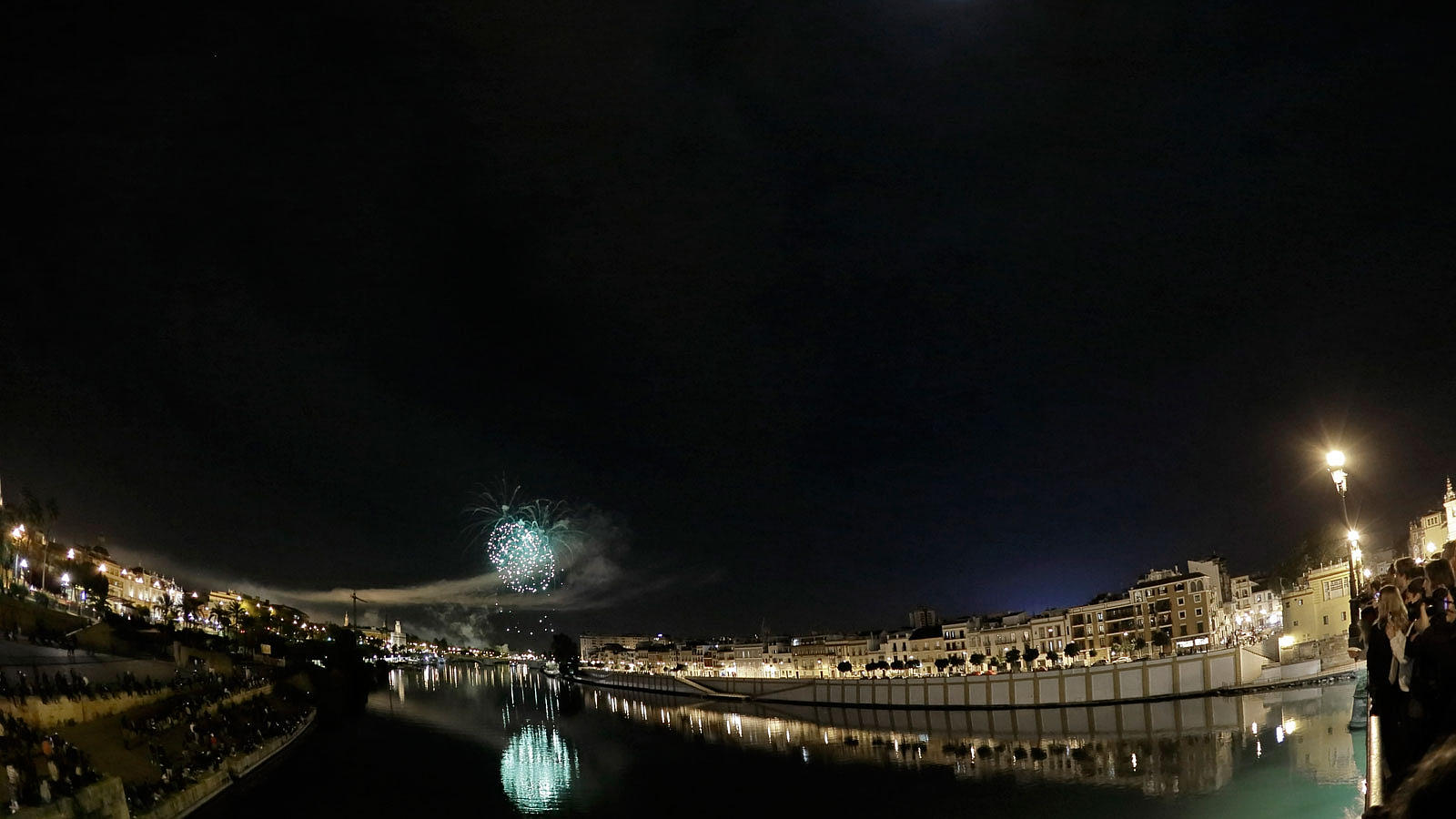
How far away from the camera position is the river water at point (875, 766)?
3716cm

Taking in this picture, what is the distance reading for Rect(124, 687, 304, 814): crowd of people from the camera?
113 feet

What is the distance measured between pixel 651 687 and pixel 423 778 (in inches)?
4252

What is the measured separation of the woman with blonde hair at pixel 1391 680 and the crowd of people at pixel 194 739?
3322cm

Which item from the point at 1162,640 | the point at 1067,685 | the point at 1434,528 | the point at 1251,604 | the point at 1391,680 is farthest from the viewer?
the point at 1251,604

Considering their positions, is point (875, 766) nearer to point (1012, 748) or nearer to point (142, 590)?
point (1012, 748)

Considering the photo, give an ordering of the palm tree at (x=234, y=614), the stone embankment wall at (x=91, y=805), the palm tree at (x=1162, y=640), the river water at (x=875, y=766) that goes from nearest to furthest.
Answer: the stone embankment wall at (x=91, y=805)
the river water at (x=875, y=766)
the palm tree at (x=1162, y=640)
the palm tree at (x=234, y=614)

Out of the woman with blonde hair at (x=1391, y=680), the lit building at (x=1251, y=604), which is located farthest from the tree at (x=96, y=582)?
the woman with blonde hair at (x=1391, y=680)

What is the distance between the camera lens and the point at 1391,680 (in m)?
12.7

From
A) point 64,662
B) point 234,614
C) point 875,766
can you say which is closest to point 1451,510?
point 875,766

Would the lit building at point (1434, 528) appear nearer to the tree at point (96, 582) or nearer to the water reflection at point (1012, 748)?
the water reflection at point (1012, 748)

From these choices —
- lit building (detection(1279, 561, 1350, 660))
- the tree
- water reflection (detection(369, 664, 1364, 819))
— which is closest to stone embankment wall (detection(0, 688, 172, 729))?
water reflection (detection(369, 664, 1364, 819))

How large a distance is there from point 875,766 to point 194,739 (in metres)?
33.1

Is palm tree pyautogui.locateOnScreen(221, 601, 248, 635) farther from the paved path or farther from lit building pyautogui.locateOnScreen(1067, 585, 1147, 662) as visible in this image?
lit building pyautogui.locateOnScreen(1067, 585, 1147, 662)

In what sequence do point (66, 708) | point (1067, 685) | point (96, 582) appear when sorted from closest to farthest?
point (66, 708), point (1067, 685), point (96, 582)
